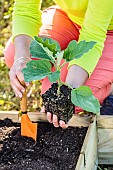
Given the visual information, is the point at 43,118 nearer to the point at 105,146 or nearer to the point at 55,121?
the point at 55,121

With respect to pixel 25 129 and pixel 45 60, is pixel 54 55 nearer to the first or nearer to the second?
pixel 45 60

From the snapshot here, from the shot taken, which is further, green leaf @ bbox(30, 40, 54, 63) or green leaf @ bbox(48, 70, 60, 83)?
green leaf @ bbox(30, 40, 54, 63)

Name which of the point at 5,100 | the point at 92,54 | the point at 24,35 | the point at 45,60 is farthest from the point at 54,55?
the point at 5,100

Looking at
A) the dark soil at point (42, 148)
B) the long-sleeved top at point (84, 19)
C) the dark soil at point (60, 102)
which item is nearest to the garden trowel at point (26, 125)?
the dark soil at point (42, 148)

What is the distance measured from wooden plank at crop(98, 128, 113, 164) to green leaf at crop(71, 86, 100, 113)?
14.9 inches

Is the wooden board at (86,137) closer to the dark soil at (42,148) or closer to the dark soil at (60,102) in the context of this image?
the dark soil at (42,148)

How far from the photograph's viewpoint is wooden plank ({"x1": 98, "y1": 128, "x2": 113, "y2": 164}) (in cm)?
222

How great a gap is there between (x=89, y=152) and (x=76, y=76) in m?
0.33

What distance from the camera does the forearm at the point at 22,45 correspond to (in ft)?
7.58

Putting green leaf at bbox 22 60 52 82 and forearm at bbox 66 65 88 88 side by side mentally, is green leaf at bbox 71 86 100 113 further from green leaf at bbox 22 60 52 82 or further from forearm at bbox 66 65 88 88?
forearm at bbox 66 65 88 88

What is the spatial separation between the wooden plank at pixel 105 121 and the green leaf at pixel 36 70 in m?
0.44

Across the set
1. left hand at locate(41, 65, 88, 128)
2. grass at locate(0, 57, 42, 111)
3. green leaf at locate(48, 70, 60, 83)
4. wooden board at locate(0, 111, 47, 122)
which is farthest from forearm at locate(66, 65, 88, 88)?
grass at locate(0, 57, 42, 111)

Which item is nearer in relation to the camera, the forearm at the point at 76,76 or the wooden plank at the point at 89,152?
the wooden plank at the point at 89,152

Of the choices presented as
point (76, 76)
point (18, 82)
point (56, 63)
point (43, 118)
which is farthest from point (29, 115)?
point (56, 63)
